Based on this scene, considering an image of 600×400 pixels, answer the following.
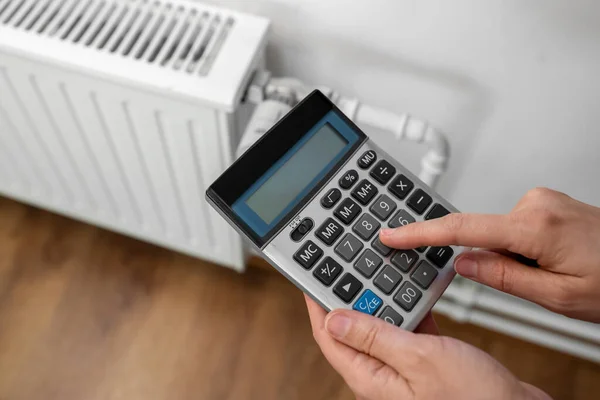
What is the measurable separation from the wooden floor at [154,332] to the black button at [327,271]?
54 centimetres

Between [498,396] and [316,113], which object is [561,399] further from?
[316,113]

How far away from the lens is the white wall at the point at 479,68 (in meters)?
0.52

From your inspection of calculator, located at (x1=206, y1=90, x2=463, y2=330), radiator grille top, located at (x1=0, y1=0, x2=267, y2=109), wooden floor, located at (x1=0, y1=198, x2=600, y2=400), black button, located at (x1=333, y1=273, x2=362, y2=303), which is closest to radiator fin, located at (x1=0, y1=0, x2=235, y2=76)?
radiator grille top, located at (x1=0, y1=0, x2=267, y2=109)

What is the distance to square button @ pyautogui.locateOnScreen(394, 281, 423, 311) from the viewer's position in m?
0.44

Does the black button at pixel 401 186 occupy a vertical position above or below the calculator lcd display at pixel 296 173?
above

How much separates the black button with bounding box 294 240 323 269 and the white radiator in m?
0.19

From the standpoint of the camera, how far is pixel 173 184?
2.39 ft

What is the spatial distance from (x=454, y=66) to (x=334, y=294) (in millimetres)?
306

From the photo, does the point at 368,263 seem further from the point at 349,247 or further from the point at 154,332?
the point at 154,332

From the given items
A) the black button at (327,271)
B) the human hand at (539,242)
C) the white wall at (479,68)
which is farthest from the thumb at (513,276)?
the white wall at (479,68)

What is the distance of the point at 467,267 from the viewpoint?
0.46m

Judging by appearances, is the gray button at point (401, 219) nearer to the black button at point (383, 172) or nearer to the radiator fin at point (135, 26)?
the black button at point (383, 172)

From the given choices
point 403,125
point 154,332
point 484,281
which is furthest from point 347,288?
point 154,332

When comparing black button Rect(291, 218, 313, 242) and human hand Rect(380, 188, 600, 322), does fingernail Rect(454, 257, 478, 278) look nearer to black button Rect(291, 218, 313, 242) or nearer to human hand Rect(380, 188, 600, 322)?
human hand Rect(380, 188, 600, 322)
